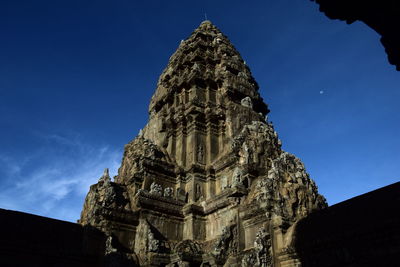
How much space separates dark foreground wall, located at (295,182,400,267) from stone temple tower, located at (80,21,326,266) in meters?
0.82

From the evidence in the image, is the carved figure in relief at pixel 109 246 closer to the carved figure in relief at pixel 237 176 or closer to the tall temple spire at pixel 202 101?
the carved figure in relief at pixel 237 176

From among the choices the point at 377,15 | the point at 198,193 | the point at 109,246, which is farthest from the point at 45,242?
the point at 377,15

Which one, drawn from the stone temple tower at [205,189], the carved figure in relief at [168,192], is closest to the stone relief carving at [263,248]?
the stone temple tower at [205,189]

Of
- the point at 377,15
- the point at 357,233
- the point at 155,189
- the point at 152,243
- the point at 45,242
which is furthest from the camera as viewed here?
the point at 155,189

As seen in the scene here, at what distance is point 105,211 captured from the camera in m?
11.7

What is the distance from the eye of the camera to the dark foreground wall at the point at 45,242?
9508 mm

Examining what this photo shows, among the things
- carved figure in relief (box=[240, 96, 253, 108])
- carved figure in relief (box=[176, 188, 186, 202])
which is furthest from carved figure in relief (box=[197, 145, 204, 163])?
carved figure in relief (box=[240, 96, 253, 108])

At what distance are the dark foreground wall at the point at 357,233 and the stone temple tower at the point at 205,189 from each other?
2.69 ft

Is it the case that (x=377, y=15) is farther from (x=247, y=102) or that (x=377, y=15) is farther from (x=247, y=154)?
(x=247, y=102)

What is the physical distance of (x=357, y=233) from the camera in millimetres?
7809

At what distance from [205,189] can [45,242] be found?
285 inches

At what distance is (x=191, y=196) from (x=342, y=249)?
25.1 feet

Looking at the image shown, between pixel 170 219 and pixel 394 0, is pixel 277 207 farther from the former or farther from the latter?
pixel 394 0

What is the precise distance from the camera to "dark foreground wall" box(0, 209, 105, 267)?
31.2 ft
